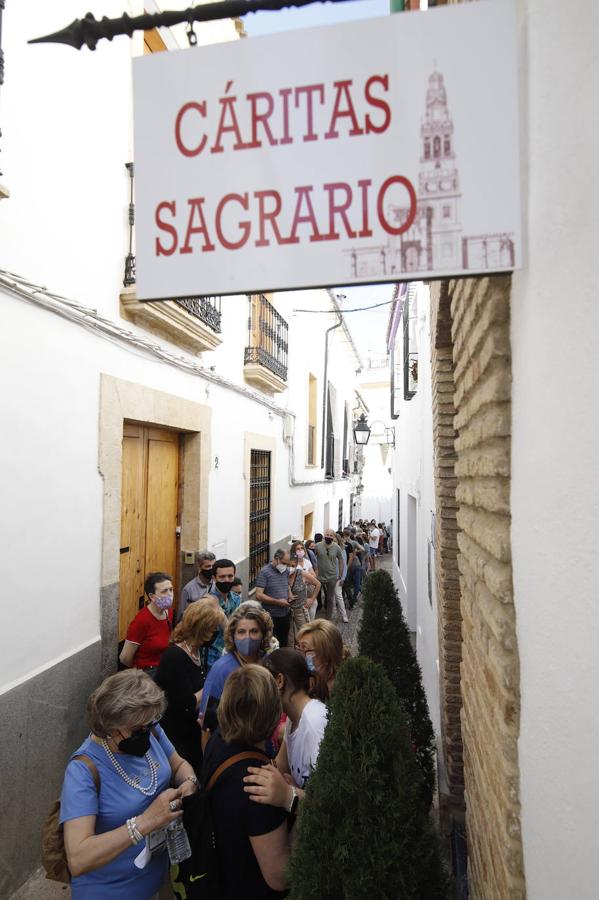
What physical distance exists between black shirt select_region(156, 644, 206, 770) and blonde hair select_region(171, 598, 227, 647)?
125mm

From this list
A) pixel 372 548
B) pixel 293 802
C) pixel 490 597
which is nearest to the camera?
pixel 490 597

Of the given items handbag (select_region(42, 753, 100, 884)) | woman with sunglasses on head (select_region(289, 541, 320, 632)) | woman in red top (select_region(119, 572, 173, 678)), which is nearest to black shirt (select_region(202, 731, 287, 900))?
handbag (select_region(42, 753, 100, 884))

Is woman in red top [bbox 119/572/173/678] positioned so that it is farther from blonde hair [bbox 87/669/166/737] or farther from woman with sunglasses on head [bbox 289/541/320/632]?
woman with sunglasses on head [bbox 289/541/320/632]

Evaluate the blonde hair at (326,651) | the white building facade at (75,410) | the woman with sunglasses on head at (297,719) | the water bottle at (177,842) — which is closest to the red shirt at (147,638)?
the white building facade at (75,410)

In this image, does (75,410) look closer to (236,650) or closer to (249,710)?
(236,650)

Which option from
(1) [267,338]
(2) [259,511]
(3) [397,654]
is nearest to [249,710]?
(3) [397,654]

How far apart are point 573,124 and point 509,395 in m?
0.62

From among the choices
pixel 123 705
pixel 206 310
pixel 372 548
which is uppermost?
pixel 206 310

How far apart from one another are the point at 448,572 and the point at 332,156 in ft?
9.91

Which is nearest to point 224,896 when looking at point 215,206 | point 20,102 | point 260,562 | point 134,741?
point 134,741

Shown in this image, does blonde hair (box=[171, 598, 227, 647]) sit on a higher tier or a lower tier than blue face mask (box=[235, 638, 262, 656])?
higher

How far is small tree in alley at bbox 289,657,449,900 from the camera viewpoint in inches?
65.1

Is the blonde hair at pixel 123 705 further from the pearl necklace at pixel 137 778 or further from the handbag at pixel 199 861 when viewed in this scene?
the handbag at pixel 199 861

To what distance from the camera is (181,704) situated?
3.32 metres
